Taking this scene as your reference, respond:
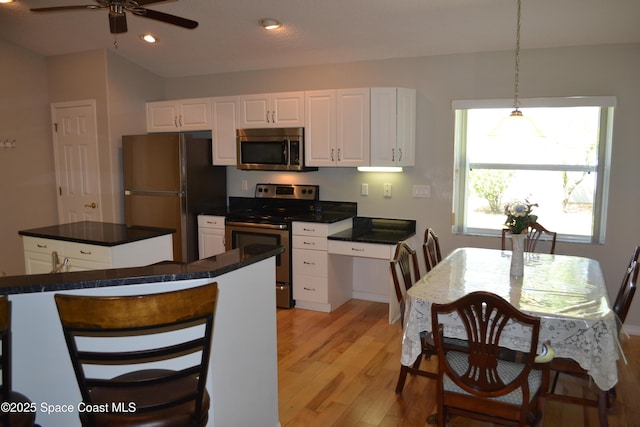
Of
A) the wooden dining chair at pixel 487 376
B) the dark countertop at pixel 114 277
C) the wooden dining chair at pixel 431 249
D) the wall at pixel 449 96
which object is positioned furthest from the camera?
the wall at pixel 449 96

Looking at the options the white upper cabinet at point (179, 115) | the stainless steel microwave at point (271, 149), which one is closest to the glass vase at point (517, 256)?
the stainless steel microwave at point (271, 149)

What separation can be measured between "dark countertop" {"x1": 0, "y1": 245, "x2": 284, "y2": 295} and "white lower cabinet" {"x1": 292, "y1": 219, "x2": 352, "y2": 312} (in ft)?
7.98

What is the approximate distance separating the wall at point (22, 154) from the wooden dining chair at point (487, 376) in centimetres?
472

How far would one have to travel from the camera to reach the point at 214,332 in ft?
6.45

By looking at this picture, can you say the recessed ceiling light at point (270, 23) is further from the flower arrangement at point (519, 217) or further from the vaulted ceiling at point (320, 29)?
the flower arrangement at point (519, 217)

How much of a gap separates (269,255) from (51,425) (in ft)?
3.58

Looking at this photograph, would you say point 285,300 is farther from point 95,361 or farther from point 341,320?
point 95,361

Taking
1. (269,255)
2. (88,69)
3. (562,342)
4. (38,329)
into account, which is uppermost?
(88,69)

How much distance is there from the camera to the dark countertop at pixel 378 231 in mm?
4388

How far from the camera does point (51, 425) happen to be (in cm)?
189

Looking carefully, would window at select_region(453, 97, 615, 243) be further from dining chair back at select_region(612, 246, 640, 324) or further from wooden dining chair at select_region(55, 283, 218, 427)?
wooden dining chair at select_region(55, 283, 218, 427)

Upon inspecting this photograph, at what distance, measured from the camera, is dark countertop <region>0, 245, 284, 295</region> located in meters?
1.73

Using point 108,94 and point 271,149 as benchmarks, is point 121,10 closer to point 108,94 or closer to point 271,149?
point 271,149

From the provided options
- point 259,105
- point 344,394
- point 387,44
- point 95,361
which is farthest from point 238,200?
point 95,361
